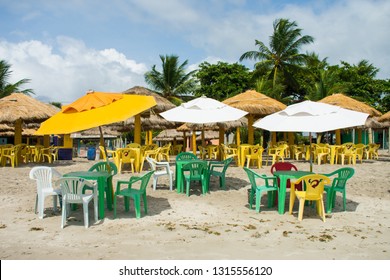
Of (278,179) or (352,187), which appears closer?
(278,179)

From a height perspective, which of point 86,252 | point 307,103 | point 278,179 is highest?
point 307,103

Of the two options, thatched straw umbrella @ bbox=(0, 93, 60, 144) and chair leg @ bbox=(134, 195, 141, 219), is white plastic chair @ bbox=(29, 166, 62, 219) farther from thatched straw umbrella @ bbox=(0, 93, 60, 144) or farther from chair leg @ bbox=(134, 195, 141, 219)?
thatched straw umbrella @ bbox=(0, 93, 60, 144)

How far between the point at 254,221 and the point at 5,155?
1190cm

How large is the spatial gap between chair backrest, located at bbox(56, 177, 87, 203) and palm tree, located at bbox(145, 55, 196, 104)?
24.4 meters

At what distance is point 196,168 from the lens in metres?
7.70

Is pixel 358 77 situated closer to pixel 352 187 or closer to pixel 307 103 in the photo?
pixel 352 187

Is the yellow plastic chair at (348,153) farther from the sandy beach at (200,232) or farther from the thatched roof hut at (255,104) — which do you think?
the sandy beach at (200,232)

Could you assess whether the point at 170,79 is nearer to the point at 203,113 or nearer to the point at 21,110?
the point at 21,110

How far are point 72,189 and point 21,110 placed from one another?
11675 millimetres

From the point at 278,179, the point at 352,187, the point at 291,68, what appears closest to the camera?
the point at 278,179

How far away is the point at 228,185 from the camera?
9.00 metres

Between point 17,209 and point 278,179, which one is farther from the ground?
point 278,179

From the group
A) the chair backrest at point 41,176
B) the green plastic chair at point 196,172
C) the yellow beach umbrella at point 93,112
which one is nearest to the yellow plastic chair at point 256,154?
the green plastic chair at point 196,172
